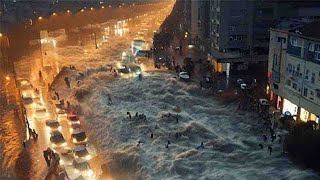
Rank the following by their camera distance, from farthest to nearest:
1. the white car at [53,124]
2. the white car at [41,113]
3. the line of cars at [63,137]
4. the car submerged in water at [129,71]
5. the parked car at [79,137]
Result: the car submerged in water at [129,71] < the white car at [41,113] < the white car at [53,124] < the parked car at [79,137] < the line of cars at [63,137]

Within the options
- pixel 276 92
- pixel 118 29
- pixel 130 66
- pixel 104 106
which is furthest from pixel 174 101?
pixel 118 29

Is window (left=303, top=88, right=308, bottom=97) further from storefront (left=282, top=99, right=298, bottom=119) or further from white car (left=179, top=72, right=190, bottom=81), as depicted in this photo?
white car (left=179, top=72, right=190, bottom=81)

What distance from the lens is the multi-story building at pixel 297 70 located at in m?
38.5

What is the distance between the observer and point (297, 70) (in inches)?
1629

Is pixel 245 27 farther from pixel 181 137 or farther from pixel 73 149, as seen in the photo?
pixel 73 149

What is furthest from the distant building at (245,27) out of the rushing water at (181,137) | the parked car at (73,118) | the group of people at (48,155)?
the group of people at (48,155)

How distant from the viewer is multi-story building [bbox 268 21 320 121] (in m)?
38.5

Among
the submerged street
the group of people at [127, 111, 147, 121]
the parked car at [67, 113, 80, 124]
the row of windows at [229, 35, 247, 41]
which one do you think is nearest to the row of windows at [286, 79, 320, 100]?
the submerged street

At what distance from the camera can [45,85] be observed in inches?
2457

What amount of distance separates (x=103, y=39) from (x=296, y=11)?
6116cm

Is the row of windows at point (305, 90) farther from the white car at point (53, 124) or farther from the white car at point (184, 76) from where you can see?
the white car at point (53, 124)

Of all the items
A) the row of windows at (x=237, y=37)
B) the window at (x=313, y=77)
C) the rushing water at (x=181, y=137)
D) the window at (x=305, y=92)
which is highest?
the row of windows at (x=237, y=37)

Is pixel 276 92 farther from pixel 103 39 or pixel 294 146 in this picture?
pixel 103 39

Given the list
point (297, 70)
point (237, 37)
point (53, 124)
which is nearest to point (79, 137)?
point (53, 124)
